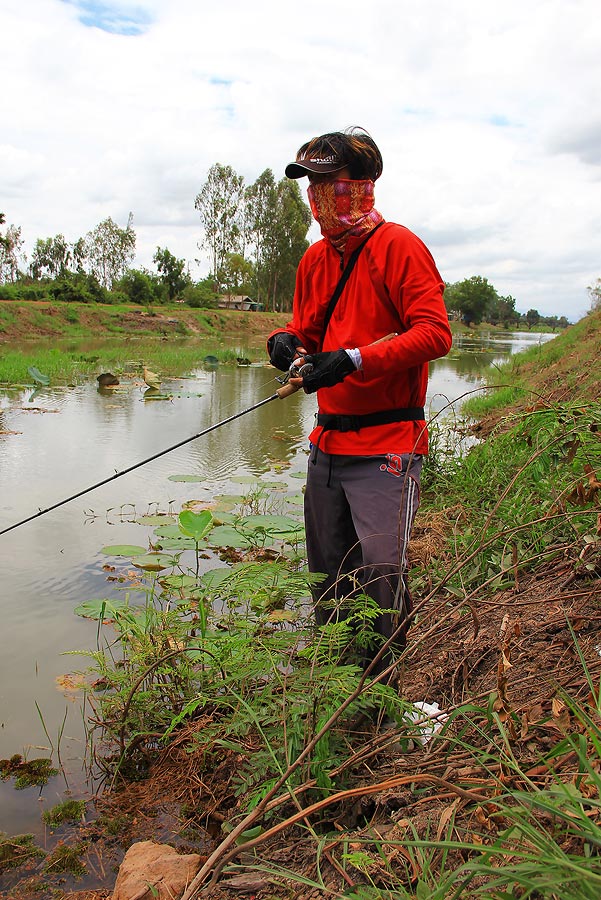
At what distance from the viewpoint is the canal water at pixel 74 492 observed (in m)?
2.44

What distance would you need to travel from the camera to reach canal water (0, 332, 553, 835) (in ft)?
8.01

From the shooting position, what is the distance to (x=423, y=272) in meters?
2.11

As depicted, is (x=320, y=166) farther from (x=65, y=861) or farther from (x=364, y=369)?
(x=65, y=861)

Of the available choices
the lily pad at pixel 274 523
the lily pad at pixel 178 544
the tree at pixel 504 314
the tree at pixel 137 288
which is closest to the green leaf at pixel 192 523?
the lily pad at pixel 178 544

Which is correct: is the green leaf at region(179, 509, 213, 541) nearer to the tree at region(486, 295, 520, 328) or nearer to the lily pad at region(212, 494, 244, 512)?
the lily pad at region(212, 494, 244, 512)

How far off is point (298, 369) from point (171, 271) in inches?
2029

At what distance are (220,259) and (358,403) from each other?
57.6 metres

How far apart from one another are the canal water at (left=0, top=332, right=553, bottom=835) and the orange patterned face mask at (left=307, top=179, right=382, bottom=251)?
0.98m

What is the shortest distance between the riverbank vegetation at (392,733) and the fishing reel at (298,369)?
0.69 m

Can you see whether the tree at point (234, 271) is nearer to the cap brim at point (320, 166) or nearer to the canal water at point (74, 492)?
the canal water at point (74, 492)

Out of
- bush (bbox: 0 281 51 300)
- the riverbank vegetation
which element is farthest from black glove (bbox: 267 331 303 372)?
bush (bbox: 0 281 51 300)

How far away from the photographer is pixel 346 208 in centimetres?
225

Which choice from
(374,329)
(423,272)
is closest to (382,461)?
(374,329)

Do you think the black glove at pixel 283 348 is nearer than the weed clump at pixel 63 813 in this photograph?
No
